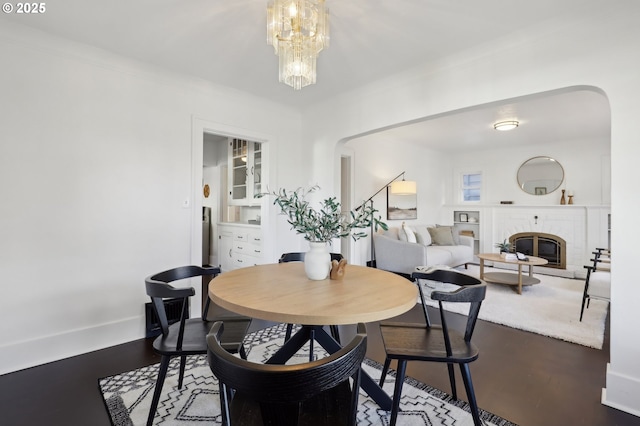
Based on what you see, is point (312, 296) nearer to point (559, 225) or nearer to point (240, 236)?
point (240, 236)

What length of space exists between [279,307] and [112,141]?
240 centimetres

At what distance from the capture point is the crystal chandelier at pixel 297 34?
1788mm

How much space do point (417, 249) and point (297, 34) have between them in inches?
148

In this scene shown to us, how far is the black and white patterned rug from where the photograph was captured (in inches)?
67.9

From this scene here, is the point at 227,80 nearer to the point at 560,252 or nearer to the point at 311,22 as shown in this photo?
the point at 311,22

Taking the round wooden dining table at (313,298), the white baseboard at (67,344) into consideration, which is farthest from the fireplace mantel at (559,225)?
the white baseboard at (67,344)

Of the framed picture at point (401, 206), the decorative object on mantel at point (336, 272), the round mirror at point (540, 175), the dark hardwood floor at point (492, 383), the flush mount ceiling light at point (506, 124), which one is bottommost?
the dark hardwood floor at point (492, 383)

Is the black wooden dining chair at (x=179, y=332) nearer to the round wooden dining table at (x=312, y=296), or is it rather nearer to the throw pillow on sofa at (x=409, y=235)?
the round wooden dining table at (x=312, y=296)

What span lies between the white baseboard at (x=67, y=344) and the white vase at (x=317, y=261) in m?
2.03

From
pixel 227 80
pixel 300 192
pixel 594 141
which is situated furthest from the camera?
pixel 594 141

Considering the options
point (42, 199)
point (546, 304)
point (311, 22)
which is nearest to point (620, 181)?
point (311, 22)

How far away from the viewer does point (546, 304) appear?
3.80 m

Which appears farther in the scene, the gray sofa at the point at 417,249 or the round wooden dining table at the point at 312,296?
the gray sofa at the point at 417,249

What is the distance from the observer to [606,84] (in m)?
1.97
